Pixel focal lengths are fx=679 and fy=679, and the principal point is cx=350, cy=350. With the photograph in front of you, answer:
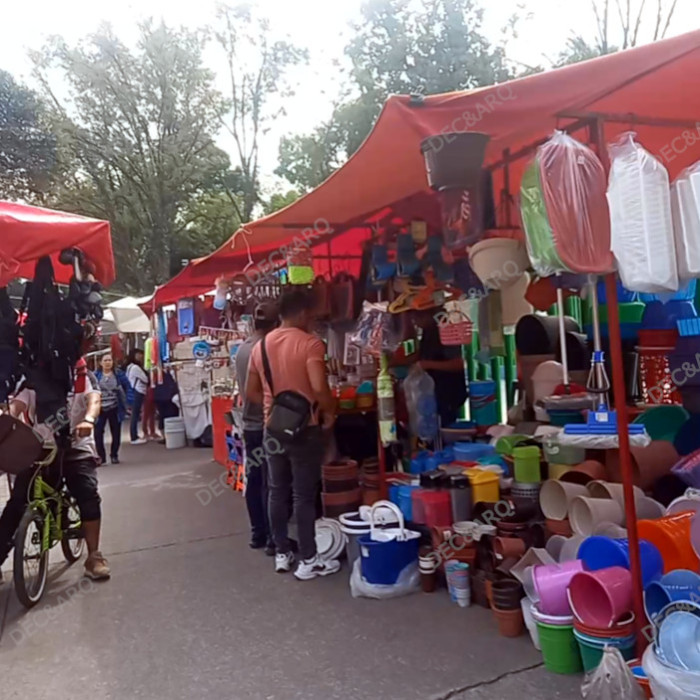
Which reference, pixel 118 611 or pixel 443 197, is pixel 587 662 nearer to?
pixel 443 197

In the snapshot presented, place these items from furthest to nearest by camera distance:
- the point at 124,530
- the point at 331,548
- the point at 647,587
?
1. the point at 124,530
2. the point at 331,548
3. the point at 647,587

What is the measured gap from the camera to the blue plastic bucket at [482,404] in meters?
5.19

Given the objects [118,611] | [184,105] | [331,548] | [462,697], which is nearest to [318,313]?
[331,548]

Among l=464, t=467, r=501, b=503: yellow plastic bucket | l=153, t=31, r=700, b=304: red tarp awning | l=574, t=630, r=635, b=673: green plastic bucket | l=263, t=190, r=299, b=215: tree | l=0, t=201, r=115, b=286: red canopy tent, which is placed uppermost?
l=263, t=190, r=299, b=215: tree

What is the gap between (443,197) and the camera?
343 cm

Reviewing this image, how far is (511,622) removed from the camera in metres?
3.29

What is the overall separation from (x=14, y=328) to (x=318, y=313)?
91.8 inches

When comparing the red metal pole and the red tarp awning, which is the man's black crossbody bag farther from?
the red metal pole

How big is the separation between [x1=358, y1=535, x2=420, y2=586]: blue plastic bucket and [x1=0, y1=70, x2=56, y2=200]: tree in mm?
17029

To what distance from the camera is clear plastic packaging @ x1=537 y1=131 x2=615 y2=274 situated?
250cm

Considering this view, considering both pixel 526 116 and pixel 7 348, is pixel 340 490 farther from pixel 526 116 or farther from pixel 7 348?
pixel 526 116

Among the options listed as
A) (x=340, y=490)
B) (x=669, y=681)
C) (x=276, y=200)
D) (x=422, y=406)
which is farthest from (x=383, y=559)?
(x=276, y=200)

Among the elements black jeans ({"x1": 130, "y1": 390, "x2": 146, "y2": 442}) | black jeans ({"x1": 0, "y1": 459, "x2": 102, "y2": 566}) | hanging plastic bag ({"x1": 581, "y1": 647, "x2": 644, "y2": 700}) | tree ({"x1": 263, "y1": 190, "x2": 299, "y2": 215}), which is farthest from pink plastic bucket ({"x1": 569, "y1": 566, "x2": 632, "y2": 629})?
tree ({"x1": 263, "y1": 190, "x2": 299, "y2": 215})

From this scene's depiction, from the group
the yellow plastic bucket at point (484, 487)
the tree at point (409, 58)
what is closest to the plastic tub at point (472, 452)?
the yellow plastic bucket at point (484, 487)
